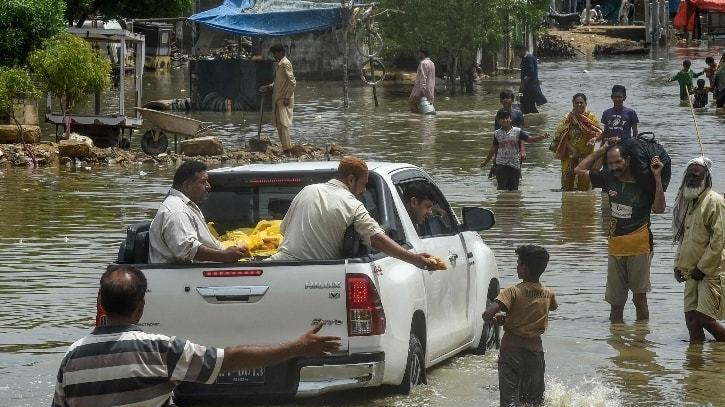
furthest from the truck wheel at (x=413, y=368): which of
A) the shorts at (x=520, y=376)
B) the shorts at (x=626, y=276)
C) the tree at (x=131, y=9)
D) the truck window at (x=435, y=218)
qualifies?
the tree at (x=131, y=9)

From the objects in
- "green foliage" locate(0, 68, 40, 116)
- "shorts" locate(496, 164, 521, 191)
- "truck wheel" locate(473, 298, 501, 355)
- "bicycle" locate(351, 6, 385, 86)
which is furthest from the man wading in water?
"bicycle" locate(351, 6, 385, 86)

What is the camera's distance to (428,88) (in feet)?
111

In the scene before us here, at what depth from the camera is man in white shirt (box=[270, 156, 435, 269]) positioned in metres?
8.28

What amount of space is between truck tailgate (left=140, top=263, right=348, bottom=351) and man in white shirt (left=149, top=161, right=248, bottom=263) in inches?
6.2

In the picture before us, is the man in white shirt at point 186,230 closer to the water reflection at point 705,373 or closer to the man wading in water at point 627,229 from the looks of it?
the water reflection at point 705,373

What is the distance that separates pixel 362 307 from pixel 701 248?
346cm

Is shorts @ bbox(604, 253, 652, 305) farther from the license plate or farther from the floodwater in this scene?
the license plate

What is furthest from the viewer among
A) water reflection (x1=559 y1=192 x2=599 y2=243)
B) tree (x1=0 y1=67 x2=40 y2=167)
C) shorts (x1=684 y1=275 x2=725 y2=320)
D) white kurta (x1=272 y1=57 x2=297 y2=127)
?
white kurta (x1=272 y1=57 x2=297 y2=127)

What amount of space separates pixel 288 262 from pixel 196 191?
0.94m

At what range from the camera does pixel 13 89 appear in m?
23.5

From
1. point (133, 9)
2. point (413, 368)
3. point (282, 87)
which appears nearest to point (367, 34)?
point (133, 9)

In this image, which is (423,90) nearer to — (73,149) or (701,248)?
(73,149)

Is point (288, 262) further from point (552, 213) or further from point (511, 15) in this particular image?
point (511, 15)

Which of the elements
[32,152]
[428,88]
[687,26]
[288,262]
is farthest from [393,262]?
[687,26]
